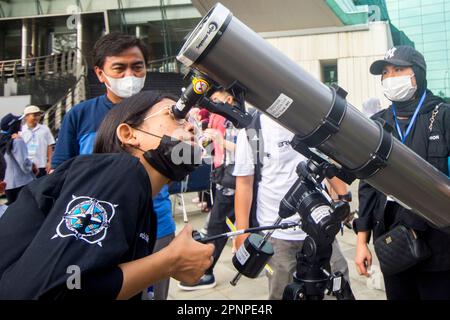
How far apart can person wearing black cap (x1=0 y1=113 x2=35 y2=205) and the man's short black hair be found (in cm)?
345

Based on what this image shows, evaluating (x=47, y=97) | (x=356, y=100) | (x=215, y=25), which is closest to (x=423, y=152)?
(x=215, y=25)

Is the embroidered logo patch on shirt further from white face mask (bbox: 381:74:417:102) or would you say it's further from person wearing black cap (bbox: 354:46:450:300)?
white face mask (bbox: 381:74:417:102)

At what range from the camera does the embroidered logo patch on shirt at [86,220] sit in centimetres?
85

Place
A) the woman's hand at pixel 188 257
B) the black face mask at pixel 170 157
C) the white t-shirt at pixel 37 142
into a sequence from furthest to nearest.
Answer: the white t-shirt at pixel 37 142
the black face mask at pixel 170 157
the woman's hand at pixel 188 257

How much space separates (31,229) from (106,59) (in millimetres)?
1429

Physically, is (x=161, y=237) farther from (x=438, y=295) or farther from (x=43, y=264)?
(x=438, y=295)

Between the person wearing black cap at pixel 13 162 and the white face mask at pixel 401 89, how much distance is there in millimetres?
4673

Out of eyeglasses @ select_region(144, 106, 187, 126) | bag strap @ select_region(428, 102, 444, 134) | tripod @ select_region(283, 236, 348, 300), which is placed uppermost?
eyeglasses @ select_region(144, 106, 187, 126)

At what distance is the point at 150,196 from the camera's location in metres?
1.04

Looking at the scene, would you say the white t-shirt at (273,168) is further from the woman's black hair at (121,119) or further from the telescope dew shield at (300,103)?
the woman's black hair at (121,119)

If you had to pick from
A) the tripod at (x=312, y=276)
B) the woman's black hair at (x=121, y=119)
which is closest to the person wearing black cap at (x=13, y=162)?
the woman's black hair at (x=121, y=119)

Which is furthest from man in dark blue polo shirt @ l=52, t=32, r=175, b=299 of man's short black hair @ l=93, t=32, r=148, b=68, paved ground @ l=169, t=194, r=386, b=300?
paved ground @ l=169, t=194, r=386, b=300

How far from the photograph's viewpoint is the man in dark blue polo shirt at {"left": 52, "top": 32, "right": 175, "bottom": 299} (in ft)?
6.80

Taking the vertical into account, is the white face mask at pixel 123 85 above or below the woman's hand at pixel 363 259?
above
